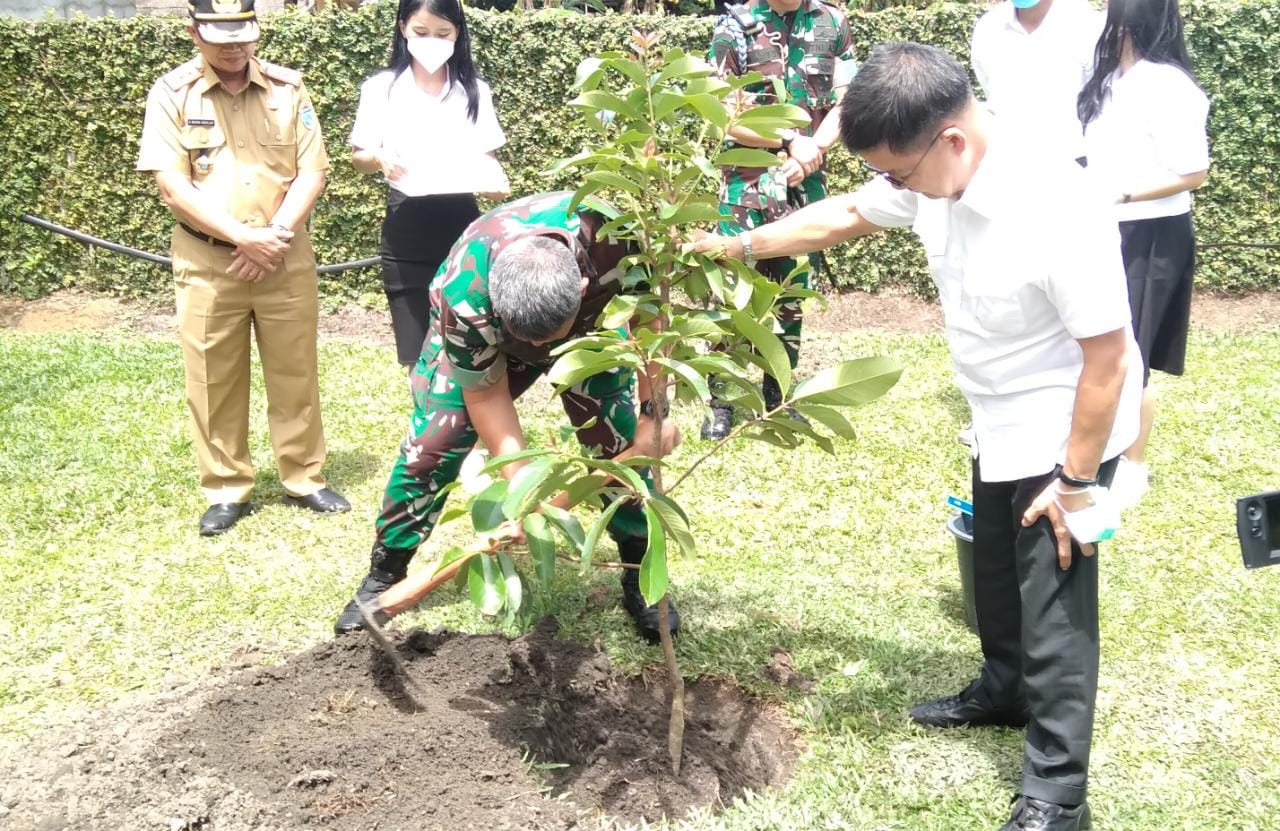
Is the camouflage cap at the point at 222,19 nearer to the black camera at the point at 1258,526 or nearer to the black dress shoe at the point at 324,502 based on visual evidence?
the black dress shoe at the point at 324,502

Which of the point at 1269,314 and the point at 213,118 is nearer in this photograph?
the point at 213,118

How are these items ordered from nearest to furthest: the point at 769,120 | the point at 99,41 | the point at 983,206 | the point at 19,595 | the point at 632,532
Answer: the point at 983,206, the point at 769,120, the point at 632,532, the point at 19,595, the point at 99,41

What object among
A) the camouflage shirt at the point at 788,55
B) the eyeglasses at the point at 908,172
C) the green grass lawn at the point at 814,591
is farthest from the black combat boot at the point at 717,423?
the eyeglasses at the point at 908,172

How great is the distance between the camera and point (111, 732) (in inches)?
140

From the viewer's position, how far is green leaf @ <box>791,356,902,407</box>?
2971mm

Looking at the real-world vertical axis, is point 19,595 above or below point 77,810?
below

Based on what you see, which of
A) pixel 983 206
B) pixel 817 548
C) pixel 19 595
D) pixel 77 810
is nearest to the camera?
pixel 983 206

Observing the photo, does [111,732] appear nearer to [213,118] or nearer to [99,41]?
[213,118]

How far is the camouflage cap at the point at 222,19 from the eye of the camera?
472 centimetres

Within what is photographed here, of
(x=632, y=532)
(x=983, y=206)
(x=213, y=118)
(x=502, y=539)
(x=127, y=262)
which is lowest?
(x=127, y=262)

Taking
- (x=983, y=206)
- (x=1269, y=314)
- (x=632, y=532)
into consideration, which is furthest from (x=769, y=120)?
(x=1269, y=314)

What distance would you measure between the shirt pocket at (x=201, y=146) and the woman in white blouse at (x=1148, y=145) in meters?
3.42

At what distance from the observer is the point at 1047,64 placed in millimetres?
4707

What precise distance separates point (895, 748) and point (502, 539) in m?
1.34
